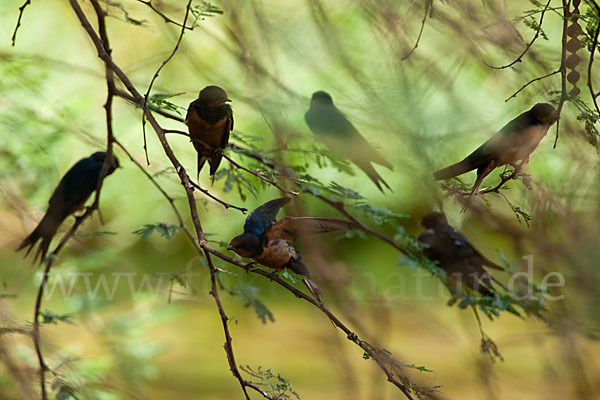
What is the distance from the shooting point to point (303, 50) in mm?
2205

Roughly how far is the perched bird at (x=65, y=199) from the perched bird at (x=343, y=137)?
23.9 inches

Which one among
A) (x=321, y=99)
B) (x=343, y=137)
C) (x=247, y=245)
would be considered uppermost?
(x=321, y=99)

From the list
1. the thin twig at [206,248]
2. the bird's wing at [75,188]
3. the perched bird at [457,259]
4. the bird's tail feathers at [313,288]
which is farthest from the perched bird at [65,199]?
the perched bird at [457,259]

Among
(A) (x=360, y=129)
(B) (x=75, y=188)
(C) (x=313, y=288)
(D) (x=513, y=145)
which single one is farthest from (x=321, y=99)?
(D) (x=513, y=145)

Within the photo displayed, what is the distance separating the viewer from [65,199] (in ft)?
6.84

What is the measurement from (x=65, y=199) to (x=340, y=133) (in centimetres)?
86

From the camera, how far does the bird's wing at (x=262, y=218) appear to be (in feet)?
4.58

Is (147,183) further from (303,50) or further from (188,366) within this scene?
(303,50)

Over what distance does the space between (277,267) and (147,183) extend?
13.3 feet

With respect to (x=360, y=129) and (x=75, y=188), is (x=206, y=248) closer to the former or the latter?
(x=360, y=129)

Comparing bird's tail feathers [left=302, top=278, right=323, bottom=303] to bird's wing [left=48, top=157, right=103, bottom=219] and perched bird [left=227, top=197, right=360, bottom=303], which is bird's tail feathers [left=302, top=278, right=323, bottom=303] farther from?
bird's wing [left=48, top=157, right=103, bottom=219]

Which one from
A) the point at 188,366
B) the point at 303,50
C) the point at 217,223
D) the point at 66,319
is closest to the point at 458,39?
the point at 303,50

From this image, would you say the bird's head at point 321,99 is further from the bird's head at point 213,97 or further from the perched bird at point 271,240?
the perched bird at point 271,240

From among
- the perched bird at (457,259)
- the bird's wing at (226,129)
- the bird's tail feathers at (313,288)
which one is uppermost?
the bird's wing at (226,129)
